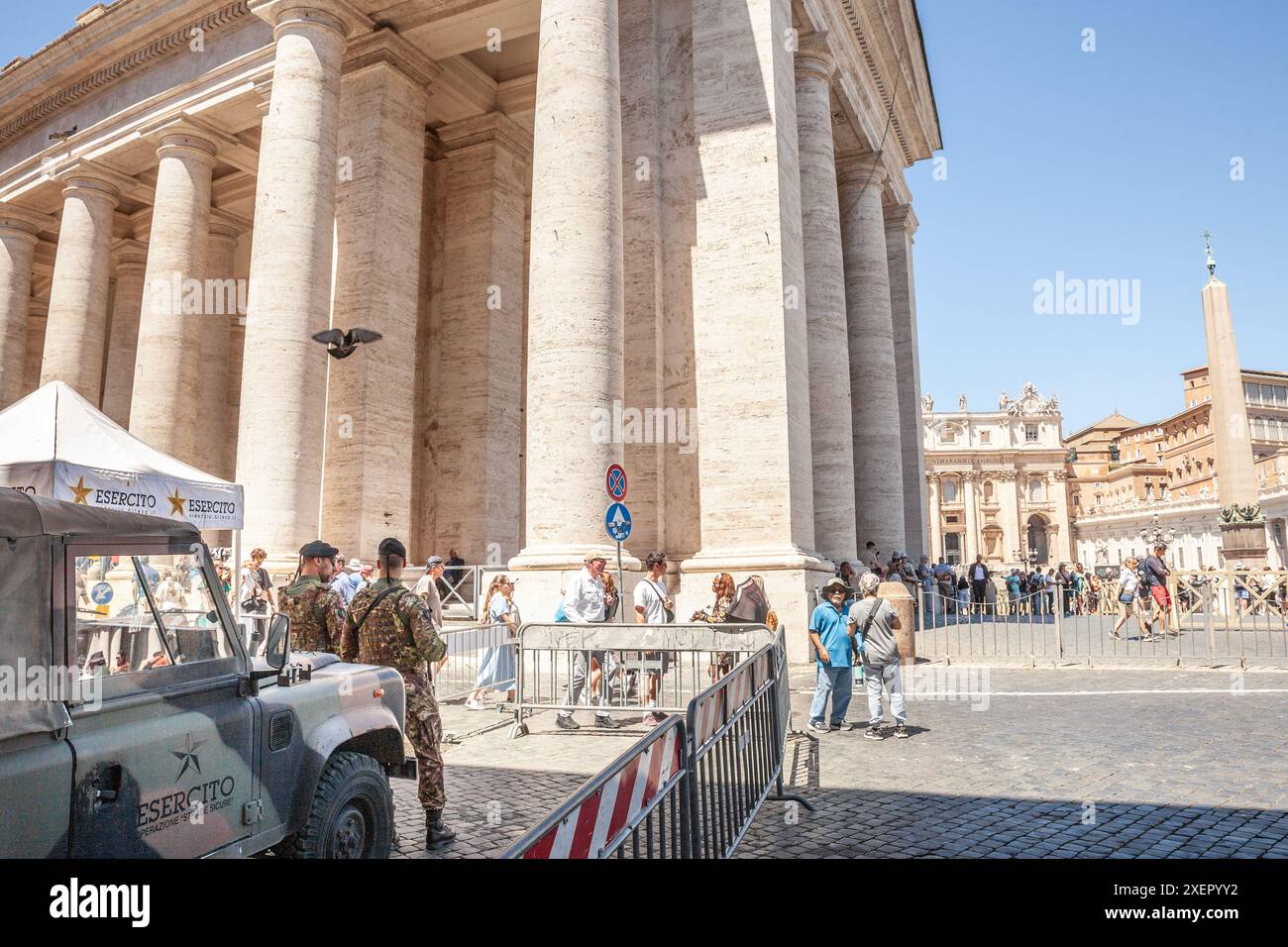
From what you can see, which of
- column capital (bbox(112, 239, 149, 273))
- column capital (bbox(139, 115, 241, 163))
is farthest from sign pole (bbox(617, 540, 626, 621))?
column capital (bbox(112, 239, 149, 273))

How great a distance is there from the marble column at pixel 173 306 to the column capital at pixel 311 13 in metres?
4.77

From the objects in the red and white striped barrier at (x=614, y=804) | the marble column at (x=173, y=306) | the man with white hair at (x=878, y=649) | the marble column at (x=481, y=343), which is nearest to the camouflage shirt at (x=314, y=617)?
the red and white striped barrier at (x=614, y=804)

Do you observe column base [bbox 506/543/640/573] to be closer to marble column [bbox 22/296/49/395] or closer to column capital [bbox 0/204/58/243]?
column capital [bbox 0/204/58/243]

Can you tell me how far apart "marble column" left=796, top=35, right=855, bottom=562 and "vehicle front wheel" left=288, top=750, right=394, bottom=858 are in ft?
50.1

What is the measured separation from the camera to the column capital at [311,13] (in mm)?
15891

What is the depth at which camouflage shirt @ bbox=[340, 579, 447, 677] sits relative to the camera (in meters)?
5.13

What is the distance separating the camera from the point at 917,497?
2734 cm

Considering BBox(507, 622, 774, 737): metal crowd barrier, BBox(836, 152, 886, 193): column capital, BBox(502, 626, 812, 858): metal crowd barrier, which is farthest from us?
BBox(836, 152, 886, 193): column capital

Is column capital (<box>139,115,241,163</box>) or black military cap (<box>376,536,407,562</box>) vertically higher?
column capital (<box>139,115,241,163</box>)

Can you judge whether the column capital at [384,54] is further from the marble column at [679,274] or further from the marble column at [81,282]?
the marble column at [81,282]

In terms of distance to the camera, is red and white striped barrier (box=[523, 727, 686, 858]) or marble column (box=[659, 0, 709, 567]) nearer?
red and white striped barrier (box=[523, 727, 686, 858])

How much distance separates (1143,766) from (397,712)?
19.0 feet

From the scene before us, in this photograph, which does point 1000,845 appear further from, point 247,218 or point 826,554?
point 247,218
